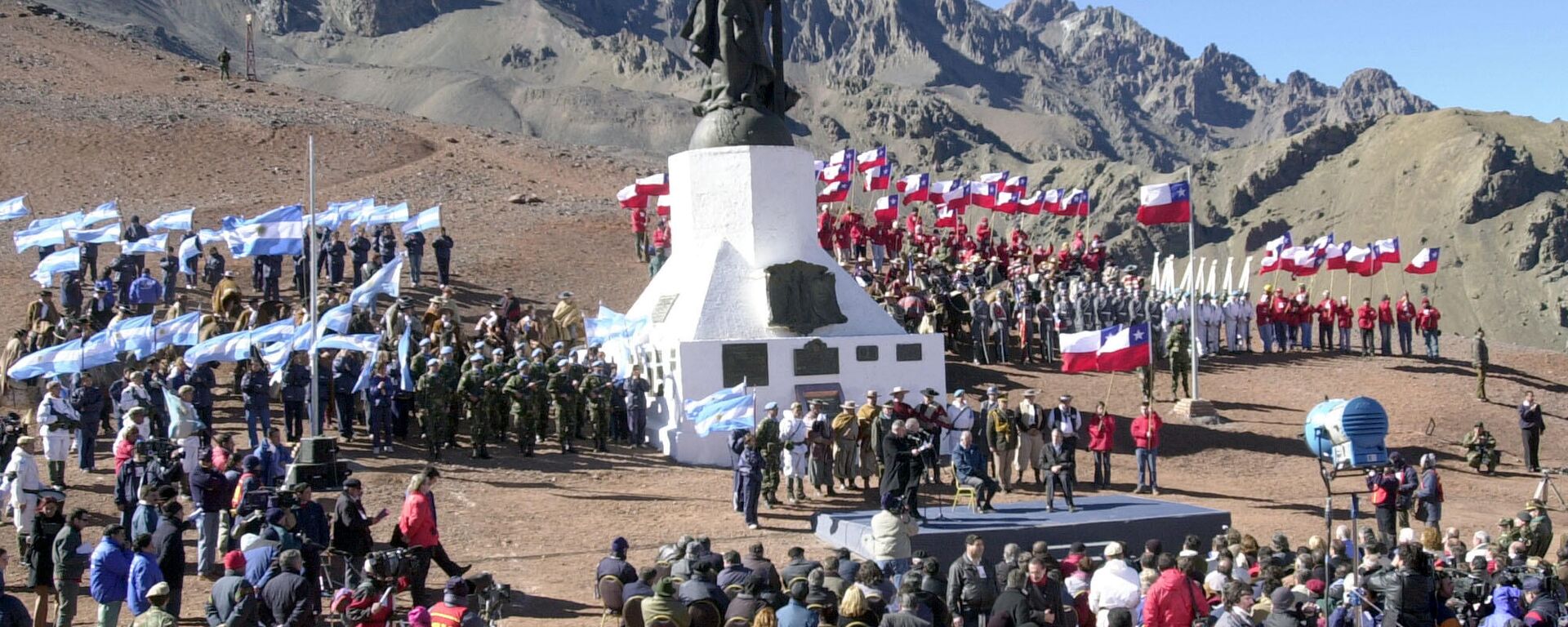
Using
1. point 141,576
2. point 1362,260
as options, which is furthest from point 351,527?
point 1362,260

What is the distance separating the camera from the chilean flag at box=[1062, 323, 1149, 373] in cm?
2466

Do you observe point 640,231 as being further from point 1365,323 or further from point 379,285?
point 1365,323

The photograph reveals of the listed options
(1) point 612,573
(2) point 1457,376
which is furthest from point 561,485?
(2) point 1457,376

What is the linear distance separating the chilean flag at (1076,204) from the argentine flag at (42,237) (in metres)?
24.5

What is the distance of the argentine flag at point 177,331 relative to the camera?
22031mm

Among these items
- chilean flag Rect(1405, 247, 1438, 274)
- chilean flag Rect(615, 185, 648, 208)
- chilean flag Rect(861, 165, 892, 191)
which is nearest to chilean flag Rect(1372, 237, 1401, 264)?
chilean flag Rect(1405, 247, 1438, 274)

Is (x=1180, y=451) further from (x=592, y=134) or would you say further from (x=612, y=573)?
(x=592, y=134)

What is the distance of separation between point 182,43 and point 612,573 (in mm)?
145024

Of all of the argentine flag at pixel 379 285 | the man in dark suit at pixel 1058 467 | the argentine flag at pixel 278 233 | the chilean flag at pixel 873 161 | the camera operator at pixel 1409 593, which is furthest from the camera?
the chilean flag at pixel 873 161

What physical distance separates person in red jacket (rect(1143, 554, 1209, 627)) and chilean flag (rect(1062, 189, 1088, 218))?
99.5 ft

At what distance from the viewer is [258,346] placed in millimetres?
22438

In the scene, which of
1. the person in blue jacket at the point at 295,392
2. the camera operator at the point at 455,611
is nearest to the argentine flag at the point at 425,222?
the person in blue jacket at the point at 295,392

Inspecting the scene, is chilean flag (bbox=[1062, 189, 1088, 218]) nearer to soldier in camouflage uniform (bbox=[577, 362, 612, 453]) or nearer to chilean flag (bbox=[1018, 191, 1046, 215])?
chilean flag (bbox=[1018, 191, 1046, 215])

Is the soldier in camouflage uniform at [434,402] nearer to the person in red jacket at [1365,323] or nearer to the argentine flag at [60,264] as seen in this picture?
the argentine flag at [60,264]
